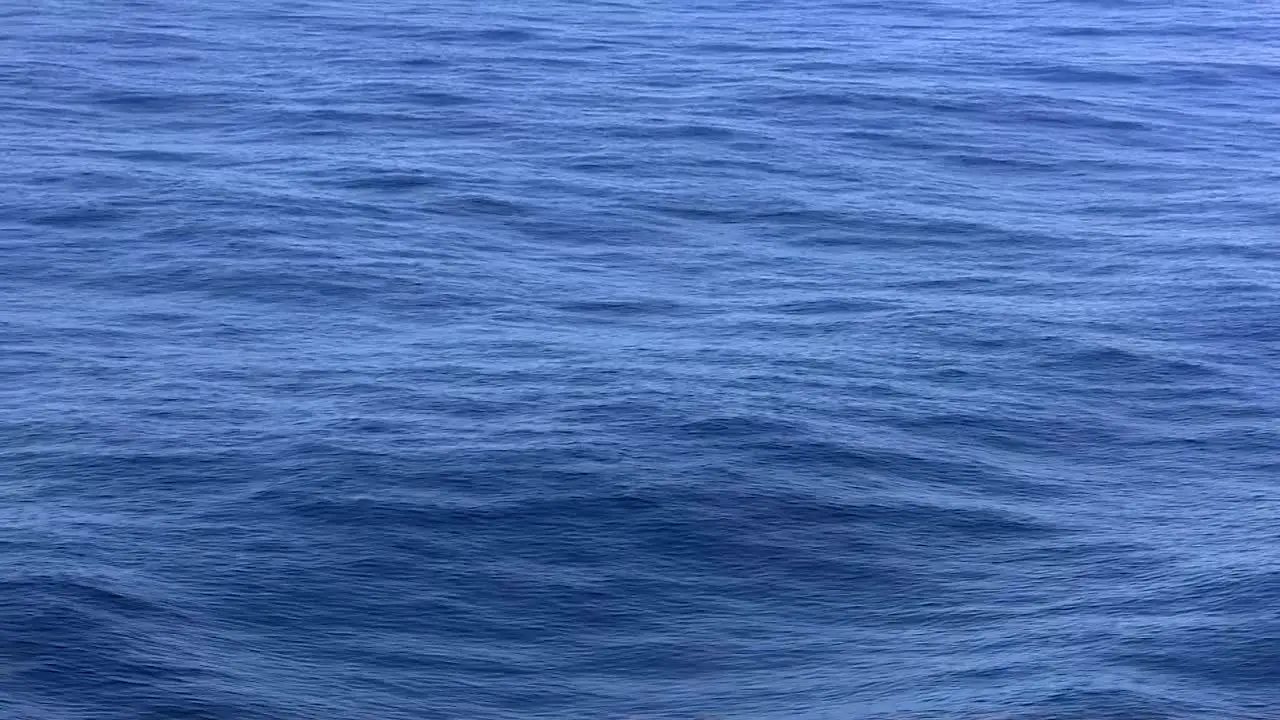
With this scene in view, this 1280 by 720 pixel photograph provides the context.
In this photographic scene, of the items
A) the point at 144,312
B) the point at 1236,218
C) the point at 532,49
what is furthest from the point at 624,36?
the point at 144,312

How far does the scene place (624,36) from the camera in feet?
402

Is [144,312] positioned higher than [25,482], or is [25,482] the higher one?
[144,312]

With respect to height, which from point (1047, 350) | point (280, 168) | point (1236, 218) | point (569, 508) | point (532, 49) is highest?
point (532, 49)

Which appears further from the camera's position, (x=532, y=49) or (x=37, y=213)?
(x=532, y=49)

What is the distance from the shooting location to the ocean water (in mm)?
49312

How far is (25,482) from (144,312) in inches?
747

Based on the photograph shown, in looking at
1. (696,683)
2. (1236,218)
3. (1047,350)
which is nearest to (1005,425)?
(1047,350)

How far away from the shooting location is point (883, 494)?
61.0 metres

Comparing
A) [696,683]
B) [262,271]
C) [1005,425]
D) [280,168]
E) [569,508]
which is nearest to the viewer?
[696,683]

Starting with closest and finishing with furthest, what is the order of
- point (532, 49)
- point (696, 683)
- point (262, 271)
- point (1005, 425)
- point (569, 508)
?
point (696, 683)
point (569, 508)
point (1005, 425)
point (262, 271)
point (532, 49)

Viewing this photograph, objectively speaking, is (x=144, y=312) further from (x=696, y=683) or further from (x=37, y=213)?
(x=696, y=683)

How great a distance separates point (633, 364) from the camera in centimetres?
7169

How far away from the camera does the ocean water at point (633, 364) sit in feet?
162

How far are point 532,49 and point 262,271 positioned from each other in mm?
41455
